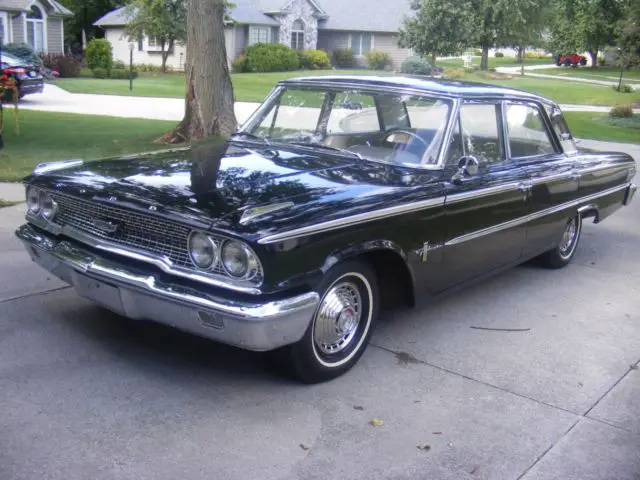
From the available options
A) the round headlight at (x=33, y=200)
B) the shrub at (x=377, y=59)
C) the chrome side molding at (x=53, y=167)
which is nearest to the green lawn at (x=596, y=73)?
the shrub at (x=377, y=59)

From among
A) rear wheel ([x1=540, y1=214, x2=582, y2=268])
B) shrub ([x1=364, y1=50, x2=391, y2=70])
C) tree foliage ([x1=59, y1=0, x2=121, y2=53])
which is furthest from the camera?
tree foliage ([x1=59, y1=0, x2=121, y2=53])

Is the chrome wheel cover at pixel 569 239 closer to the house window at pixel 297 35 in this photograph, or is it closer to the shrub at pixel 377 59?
the shrub at pixel 377 59

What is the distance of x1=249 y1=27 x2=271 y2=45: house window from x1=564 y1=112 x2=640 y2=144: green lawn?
86.4ft

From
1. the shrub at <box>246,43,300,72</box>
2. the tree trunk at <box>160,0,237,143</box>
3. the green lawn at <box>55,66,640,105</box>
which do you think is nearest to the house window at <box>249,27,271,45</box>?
the shrub at <box>246,43,300,72</box>

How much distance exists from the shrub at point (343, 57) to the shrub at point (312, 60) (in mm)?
3535

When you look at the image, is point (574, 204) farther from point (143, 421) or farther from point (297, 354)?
point (143, 421)

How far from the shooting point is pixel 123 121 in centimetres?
1742

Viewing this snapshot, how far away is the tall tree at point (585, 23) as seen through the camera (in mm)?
46338

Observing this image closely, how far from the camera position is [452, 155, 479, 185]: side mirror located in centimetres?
509

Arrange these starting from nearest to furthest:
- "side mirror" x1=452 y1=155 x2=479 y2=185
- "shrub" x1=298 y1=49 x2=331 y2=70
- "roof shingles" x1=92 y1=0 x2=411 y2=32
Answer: "side mirror" x1=452 y1=155 x2=479 y2=185 → "shrub" x1=298 y1=49 x2=331 y2=70 → "roof shingles" x1=92 y1=0 x2=411 y2=32

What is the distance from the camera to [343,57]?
50.2 metres

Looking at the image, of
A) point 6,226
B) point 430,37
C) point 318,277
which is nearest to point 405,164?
point 318,277

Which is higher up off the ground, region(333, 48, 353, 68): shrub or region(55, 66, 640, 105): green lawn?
region(333, 48, 353, 68): shrub

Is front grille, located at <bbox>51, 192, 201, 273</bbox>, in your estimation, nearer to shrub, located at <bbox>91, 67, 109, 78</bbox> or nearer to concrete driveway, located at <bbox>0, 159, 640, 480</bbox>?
concrete driveway, located at <bbox>0, 159, 640, 480</bbox>
